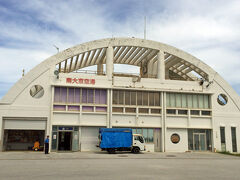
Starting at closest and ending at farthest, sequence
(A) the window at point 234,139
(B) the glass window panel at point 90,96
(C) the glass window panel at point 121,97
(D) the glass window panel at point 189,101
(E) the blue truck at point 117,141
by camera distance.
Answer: (E) the blue truck at point 117,141 < (B) the glass window panel at point 90,96 < (C) the glass window panel at point 121,97 < (D) the glass window panel at point 189,101 < (A) the window at point 234,139

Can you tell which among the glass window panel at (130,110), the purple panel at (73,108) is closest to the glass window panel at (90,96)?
the purple panel at (73,108)

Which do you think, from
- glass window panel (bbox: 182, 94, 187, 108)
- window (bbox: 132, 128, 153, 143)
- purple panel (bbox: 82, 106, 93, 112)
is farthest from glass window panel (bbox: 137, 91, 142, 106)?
purple panel (bbox: 82, 106, 93, 112)

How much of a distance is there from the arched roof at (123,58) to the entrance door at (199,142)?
7698 millimetres

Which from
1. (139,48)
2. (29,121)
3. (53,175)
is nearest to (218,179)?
(53,175)

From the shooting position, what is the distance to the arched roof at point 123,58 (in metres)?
27.1

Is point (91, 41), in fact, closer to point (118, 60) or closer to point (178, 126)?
point (118, 60)

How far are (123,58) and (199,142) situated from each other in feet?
51.6

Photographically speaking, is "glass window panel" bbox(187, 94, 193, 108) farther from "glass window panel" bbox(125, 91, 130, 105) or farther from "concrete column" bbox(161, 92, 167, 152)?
"glass window panel" bbox(125, 91, 130, 105)

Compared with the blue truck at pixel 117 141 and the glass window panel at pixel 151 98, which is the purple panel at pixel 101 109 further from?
the glass window panel at pixel 151 98

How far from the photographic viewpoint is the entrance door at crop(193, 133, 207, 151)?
30209 millimetres

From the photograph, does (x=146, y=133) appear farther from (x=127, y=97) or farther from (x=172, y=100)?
(x=172, y=100)

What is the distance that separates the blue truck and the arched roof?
947cm

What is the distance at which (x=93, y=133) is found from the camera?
90.4 ft

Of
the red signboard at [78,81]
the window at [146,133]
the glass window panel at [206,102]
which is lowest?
the window at [146,133]
